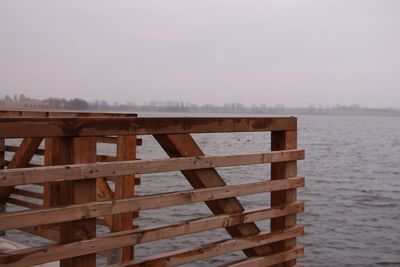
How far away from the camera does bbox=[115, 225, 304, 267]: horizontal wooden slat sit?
4160 mm

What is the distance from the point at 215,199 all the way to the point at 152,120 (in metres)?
0.95

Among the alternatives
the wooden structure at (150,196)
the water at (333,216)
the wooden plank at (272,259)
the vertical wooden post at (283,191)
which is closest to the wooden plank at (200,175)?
the wooden structure at (150,196)

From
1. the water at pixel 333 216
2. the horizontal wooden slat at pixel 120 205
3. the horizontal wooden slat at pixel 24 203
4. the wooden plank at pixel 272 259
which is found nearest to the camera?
the horizontal wooden slat at pixel 120 205

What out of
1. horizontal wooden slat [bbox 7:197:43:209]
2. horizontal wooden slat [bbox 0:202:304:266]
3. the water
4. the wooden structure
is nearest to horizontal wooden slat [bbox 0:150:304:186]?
the wooden structure

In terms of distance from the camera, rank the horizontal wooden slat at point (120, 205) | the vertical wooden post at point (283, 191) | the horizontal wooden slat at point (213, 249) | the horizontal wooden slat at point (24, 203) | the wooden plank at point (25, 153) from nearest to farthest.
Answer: the horizontal wooden slat at point (120, 205)
the horizontal wooden slat at point (213, 249)
the vertical wooden post at point (283, 191)
the wooden plank at point (25, 153)
the horizontal wooden slat at point (24, 203)

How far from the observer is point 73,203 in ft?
12.1

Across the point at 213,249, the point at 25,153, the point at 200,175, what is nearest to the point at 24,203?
the point at 25,153

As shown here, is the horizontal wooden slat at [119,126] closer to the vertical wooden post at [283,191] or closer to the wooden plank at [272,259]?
the vertical wooden post at [283,191]

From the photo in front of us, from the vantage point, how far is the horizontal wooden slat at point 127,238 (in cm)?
342

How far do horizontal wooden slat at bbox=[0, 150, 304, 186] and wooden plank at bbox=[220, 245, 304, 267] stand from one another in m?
0.92

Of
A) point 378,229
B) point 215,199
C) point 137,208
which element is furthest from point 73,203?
point 378,229

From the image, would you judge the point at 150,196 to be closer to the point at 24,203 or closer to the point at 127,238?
the point at 127,238

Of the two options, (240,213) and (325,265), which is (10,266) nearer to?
(240,213)

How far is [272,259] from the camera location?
16.9 feet
